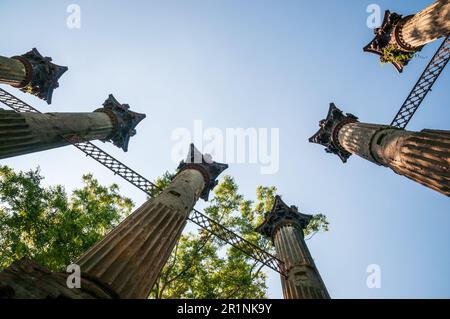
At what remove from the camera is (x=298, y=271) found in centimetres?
945

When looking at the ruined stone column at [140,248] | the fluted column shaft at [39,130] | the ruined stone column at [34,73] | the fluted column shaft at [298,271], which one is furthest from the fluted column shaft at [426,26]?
the ruined stone column at [34,73]

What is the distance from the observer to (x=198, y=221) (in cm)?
1095

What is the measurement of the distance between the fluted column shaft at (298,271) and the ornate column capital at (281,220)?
998 mm

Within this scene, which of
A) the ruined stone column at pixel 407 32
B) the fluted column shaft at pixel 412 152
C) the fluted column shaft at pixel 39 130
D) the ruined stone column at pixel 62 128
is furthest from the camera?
the ruined stone column at pixel 407 32

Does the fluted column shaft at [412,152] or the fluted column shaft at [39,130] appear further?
the fluted column shaft at [39,130]

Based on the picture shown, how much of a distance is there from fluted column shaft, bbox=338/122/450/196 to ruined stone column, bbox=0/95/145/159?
39.7 feet

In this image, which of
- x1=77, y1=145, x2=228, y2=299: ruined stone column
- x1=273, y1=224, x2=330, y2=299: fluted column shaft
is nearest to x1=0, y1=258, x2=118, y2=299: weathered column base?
x1=77, y1=145, x2=228, y2=299: ruined stone column

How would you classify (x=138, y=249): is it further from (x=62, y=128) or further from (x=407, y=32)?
(x=407, y=32)

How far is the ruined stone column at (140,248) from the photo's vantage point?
5.18 m

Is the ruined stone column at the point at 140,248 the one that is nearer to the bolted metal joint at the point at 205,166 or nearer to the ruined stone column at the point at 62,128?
the bolted metal joint at the point at 205,166

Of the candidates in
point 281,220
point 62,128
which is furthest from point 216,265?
point 62,128

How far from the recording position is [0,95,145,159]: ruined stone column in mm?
8359
